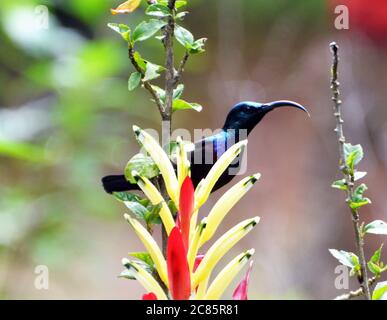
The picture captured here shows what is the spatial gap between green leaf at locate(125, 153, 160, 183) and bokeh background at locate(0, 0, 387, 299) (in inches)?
18.9

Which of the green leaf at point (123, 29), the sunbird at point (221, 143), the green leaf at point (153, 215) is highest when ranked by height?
the green leaf at point (123, 29)

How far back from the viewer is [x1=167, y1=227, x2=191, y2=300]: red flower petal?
0.42 m

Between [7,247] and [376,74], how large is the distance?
1.70 meters

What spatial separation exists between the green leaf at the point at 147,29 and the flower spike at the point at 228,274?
0.57 ft

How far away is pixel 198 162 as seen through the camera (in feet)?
1.64

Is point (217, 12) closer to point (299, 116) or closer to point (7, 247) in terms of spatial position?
point (299, 116)

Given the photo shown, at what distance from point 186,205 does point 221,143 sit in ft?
0.28

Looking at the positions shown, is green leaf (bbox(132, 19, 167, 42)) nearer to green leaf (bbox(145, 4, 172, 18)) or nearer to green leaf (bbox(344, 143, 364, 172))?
green leaf (bbox(145, 4, 172, 18))

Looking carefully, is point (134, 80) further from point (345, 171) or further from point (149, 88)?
point (345, 171)

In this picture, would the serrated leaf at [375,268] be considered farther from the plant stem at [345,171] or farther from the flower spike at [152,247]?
the flower spike at [152,247]

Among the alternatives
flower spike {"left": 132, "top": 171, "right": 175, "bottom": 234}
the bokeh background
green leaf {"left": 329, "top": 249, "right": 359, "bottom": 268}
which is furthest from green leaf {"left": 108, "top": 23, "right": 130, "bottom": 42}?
the bokeh background

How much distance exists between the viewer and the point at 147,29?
0.48 meters

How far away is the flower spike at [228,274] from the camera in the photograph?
43 cm

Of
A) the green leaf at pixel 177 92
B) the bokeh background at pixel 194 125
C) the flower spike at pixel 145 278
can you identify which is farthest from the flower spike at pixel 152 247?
the bokeh background at pixel 194 125
